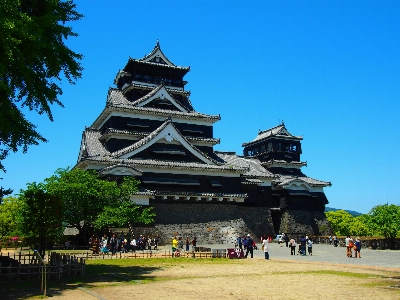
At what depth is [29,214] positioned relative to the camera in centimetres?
2220

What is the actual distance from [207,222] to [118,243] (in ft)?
42.2

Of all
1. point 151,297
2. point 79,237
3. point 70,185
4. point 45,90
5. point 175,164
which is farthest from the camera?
point 175,164

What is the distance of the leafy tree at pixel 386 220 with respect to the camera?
49469 mm

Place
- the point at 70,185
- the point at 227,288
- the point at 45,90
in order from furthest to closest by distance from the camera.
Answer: the point at 70,185
the point at 45,90
the point at 227,288

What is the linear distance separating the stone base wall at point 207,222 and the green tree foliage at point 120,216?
8.90 feet

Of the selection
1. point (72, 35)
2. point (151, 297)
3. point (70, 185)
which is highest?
point (72, 35)

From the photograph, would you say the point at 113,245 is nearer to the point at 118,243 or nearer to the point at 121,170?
the point at 118,243

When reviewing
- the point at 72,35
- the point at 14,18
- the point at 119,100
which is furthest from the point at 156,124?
the point at 14,18

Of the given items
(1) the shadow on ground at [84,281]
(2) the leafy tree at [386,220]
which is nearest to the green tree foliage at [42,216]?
(1) the shadow on ground at [84,281]

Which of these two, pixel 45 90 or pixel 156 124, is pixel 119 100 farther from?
pixel 45 90

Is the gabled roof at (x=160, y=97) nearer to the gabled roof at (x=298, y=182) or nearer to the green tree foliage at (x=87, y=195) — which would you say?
the green tree foliage at (x=87, y=195)

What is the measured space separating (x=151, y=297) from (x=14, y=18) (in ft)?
37.3

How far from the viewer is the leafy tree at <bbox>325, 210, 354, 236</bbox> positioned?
266 feet

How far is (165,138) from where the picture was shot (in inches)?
1794
